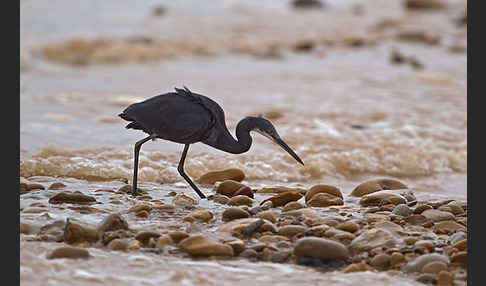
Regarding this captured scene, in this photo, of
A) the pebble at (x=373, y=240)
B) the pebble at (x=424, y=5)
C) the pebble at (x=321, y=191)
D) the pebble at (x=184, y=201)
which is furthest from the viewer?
the pebble at (x=424, y=5)

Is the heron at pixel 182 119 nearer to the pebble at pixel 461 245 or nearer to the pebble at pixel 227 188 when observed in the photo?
the pebble at pixel 227 188

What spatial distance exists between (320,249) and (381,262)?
1.10ft

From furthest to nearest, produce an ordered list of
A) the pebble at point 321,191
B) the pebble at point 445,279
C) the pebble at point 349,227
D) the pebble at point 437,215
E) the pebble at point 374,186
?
the pebble at point 374,186 → the pebble at point 321,191 → the pebble at point 437,215 → the pebble at point 349,227 → the pebble at point 445,279

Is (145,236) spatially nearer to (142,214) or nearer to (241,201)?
(142,214)

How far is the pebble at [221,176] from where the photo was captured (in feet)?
20.6

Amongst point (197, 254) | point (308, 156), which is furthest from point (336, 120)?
point (197, 254)

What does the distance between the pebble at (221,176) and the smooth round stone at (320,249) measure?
2.15 metres

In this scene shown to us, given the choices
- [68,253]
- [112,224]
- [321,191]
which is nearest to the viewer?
[68,253]

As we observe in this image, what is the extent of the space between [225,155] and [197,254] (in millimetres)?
3149

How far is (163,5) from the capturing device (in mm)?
19359

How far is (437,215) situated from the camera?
4949mm

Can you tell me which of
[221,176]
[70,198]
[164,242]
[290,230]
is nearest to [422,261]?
[290,230]

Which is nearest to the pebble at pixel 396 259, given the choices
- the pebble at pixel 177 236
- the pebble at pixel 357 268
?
the pebble at pixel 357 268

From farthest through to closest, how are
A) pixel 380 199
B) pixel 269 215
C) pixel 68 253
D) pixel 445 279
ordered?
pixel 380 199 → pixel 269 215 → pixel 68 253 → pixel 445 279
